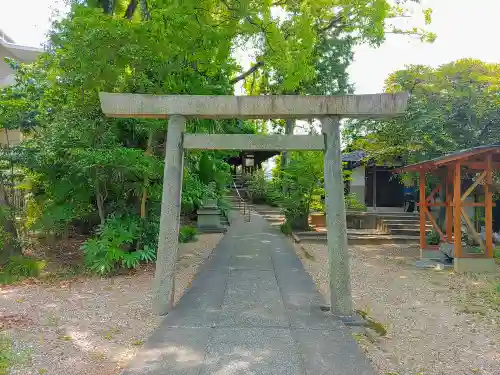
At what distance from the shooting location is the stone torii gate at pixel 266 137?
5156mm

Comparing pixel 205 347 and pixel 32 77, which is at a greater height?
pixel 32 77

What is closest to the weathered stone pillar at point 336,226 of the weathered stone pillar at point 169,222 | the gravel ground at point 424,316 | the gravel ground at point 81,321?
the gravel ground at point 424,316

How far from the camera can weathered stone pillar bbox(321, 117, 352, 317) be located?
5156 mm

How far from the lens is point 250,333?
173 inches

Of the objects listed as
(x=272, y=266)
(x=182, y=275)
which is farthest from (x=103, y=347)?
(x=272, y=266)

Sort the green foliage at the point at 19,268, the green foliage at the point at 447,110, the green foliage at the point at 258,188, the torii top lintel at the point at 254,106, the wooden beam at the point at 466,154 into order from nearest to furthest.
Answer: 1. the torii top lintel at the point at 254,106
2. the green foliage at the point at 19,268
3. the wooden beam at the point at 466,154
4. the green foliage at the point at 447,110
5. the green foliage at the point at 258,188

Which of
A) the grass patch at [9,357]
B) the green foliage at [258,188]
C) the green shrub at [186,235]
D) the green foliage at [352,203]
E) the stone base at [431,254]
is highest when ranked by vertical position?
the green foliage at [258,188]

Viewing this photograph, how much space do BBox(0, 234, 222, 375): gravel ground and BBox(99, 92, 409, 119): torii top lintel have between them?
2.98m

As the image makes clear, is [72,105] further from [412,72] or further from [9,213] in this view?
[412,72]

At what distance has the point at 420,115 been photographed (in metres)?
11.3

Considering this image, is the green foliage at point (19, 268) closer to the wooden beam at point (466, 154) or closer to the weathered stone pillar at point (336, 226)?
the weathered stone pillar at point (336, 226)

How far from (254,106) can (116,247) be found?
15.3ft

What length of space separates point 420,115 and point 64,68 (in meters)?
9.89

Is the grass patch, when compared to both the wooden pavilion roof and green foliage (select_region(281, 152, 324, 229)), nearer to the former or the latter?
the wooden pavilion roof
